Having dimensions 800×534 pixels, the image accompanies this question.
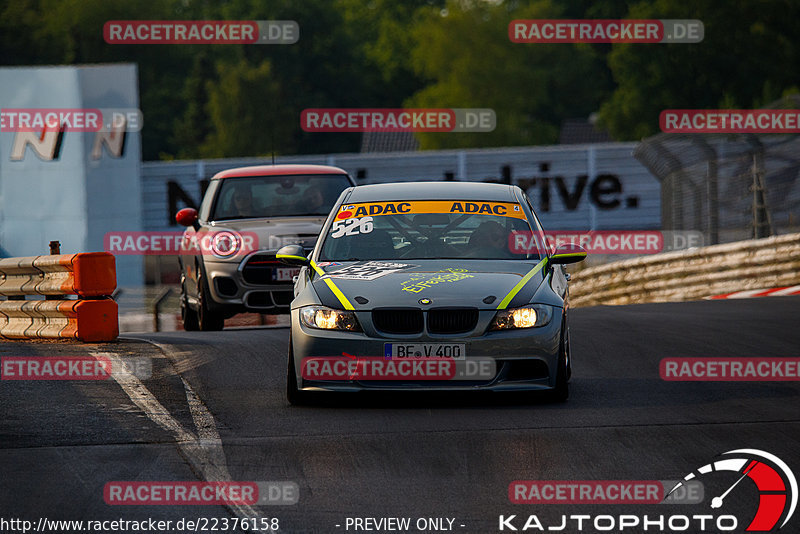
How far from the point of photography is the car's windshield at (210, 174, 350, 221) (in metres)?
15.9

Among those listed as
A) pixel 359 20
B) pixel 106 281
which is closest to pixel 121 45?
pixel 359 20

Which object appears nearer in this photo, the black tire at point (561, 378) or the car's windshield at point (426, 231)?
the black tire at point (561, 378)

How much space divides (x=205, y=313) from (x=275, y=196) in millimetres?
1583

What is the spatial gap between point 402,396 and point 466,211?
4.97 ft

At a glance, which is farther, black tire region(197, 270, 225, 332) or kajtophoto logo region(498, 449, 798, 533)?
black tire region(197, 270, 225, 332)

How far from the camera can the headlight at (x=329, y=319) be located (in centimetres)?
909

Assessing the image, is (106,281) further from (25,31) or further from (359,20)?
(359,20)

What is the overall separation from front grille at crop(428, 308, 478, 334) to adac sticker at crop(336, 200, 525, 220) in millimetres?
1470

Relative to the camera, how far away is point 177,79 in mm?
101125
